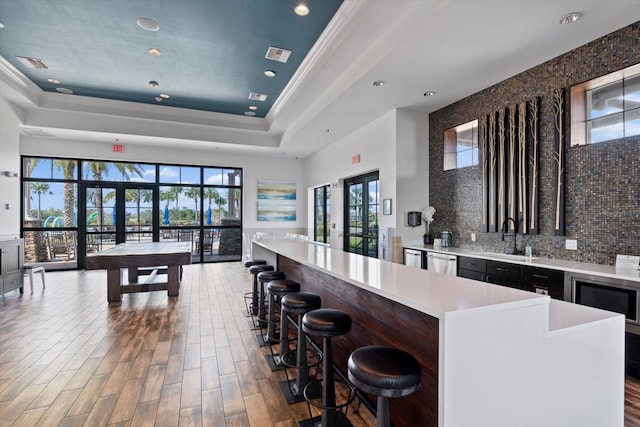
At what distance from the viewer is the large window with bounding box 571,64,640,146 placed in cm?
306

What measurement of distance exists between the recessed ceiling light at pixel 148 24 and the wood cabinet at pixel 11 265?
4070mm

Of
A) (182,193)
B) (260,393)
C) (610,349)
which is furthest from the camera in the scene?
(182,193)

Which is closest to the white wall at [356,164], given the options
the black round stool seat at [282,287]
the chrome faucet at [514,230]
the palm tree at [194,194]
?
the chrome faucet at [514,230]

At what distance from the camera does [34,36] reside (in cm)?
402

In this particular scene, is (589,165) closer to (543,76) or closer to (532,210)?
(532,210)

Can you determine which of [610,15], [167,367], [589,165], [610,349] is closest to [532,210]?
[589,165]

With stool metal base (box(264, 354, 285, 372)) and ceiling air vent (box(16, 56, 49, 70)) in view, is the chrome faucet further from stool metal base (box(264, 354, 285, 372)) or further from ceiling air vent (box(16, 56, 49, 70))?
ceiling air vent (box(16, 56, 49, 70))

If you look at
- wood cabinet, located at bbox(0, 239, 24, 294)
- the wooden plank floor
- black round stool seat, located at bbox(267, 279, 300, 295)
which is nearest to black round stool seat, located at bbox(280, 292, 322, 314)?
black round stool seat, located at bbox(267, 279, 300, 295)

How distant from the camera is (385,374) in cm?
137

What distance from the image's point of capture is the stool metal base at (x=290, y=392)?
7.68 ft

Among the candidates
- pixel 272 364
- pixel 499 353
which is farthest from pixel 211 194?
pixel 499 353

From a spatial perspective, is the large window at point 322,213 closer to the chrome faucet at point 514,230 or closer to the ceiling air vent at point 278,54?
the ceiling air vent at point 278,54

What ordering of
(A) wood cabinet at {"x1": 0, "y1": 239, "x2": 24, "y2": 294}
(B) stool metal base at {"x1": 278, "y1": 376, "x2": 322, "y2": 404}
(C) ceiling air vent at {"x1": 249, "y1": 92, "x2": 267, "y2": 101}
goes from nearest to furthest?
(B) stool metal base at {"x1": 278, "y1": 376, "x2": 322, "y2": 404}, (A) wood cabinet at {"x1": 0, "y1": 239, "x2": 24, "y2": 294}, (C) ceiling air vent at {"x1": 249, "y1": 92, "x2": 267, "y2": 101}

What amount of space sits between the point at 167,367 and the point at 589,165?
180 inches
